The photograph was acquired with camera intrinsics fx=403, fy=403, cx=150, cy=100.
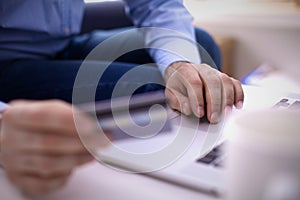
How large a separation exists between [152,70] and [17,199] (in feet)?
1.74

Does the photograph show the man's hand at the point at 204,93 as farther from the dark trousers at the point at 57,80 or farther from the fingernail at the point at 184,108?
the dark trousers at the point at 57,80

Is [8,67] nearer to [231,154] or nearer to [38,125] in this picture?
[38,125]

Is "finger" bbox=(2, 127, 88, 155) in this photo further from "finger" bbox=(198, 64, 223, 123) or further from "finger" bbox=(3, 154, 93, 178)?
"finger" bbox=(198, 64, 223, 123)

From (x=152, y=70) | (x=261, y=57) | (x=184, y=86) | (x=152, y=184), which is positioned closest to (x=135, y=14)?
(x=152, y=70)

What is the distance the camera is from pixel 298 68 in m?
1.75

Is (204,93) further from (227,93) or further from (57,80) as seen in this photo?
(57,80)

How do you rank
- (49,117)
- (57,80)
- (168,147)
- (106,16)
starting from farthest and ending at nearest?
(106,16) < (57,80) < (168,147) < (49,117)

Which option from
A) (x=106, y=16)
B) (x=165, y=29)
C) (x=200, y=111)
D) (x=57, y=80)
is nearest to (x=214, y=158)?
(x=200, y=111)

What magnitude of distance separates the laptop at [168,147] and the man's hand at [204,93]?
0.02 m

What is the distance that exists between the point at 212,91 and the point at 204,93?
0.02 meters

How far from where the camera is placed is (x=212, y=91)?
594 mm

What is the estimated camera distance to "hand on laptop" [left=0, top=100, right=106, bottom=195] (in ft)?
1.07

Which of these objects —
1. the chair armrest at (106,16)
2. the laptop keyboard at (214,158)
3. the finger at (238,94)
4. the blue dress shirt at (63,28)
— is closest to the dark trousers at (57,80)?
the blue dress shirt at (63,28)

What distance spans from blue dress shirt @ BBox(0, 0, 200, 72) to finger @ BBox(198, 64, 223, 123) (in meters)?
0.19
